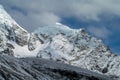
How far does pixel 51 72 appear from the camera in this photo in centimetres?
19338

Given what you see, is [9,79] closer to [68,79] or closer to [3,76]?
[3,76]

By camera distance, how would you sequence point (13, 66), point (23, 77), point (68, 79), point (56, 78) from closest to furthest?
point (23, 77), point (13, 66), point (56, 78), point (68, 79)

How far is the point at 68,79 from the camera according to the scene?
199 meters

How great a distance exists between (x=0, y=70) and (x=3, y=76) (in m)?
2.55

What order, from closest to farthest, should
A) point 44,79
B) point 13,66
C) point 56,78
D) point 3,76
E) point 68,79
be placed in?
point 3,76
point 13,66
point 44,79
point 56,78
point 68,79

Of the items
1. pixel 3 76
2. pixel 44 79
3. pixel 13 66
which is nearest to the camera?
pixel 3 76

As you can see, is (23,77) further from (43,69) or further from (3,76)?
(43,69)

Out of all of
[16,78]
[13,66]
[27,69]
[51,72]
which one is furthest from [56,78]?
[16,78]

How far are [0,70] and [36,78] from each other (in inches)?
1161

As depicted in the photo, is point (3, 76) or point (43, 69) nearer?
point (3, 76)

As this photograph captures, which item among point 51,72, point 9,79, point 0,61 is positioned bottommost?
point 9,79

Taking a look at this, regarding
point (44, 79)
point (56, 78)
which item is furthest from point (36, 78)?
point (56, 78)

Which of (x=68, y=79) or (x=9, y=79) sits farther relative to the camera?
(x=68, y=79)

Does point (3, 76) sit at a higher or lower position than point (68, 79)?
lower
